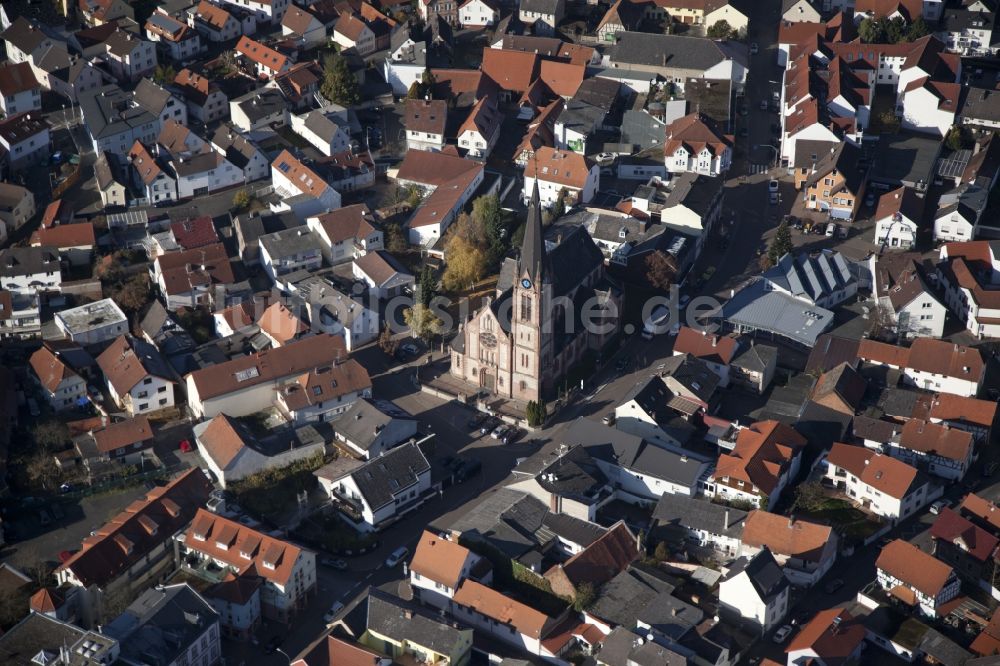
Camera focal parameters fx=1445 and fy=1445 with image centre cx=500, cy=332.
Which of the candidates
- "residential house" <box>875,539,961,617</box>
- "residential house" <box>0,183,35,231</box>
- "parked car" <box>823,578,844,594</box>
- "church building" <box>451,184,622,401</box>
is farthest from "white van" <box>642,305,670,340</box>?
"residential house" <box>0,183,35,231</box>

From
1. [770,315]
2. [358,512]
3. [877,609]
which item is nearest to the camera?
[877,609]

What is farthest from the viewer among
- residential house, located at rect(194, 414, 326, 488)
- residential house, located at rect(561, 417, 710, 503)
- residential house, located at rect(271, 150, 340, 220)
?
residential house, located at rect(271, 150, 340, 220)

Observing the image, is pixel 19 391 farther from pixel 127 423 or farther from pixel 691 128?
pixel 691 128

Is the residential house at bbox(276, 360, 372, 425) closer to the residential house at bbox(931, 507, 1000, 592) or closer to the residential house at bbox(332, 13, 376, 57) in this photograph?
the residential house at bbox(931, 507, 1000, 592)

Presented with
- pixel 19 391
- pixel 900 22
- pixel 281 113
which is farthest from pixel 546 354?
pixel 900 22

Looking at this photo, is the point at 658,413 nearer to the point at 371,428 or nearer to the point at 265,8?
the point at 371,428

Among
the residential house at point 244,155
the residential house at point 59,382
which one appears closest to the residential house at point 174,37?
the residential house at point 244,155
